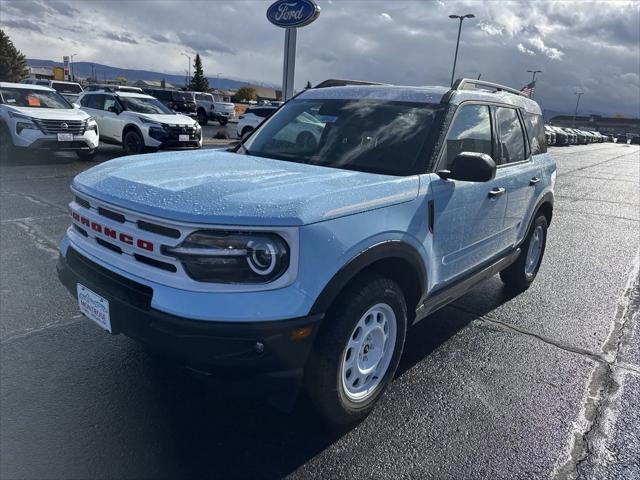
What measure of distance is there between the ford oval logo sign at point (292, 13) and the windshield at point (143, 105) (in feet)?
19.8

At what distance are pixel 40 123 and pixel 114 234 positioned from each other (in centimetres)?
972

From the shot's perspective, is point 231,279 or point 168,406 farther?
point 168,406

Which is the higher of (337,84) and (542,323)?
(337,84)

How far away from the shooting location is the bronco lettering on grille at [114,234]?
7.42 ft

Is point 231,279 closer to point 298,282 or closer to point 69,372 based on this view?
point 298,282

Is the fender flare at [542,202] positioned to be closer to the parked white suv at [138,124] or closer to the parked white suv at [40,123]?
the parked white suv at [40,123]

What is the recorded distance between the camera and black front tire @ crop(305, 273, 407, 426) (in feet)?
7.63

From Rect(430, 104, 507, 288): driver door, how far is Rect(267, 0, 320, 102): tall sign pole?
14.6m

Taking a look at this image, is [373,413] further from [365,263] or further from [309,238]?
[309,238]

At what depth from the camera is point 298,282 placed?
2.13m

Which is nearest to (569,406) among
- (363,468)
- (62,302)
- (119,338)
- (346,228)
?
(363,468)

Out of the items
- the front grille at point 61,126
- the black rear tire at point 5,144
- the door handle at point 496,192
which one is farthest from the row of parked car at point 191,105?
the door handle at point 496,192

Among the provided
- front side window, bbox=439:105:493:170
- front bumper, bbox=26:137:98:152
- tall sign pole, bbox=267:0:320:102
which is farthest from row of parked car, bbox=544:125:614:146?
front side window, bbox=439:105:493:170

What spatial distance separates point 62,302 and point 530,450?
3602mm
